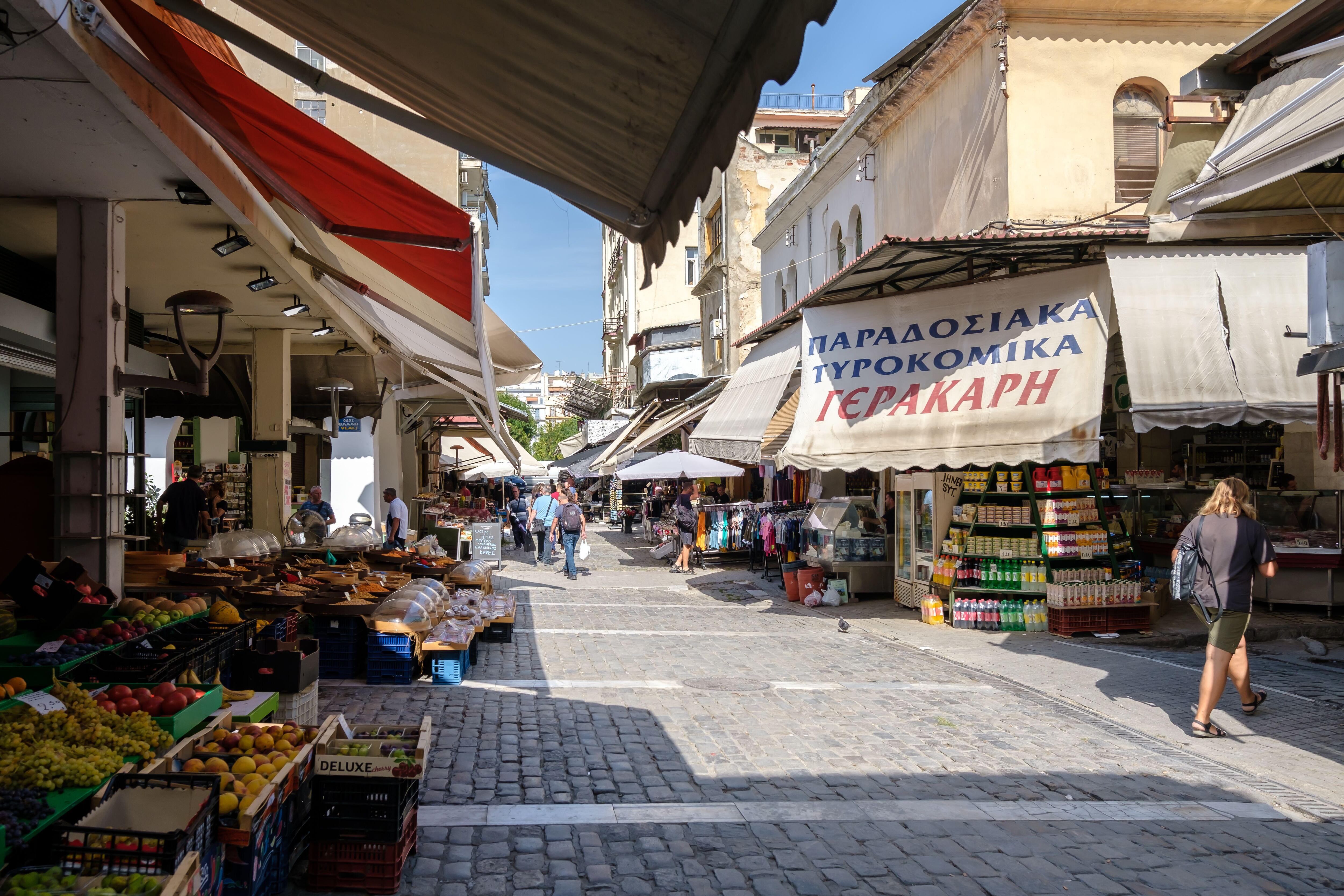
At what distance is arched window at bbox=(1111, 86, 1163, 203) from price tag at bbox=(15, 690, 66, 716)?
14.6 metres

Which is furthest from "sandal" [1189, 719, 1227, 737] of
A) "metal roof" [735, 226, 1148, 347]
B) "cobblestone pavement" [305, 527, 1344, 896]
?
"metal roof" [735, 226, 1148, 347]

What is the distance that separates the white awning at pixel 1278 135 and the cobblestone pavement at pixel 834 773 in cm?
422

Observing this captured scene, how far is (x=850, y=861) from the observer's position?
4855mm

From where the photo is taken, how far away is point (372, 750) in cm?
504

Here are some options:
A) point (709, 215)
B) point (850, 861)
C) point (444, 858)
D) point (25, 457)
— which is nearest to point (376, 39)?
point (444, 858)

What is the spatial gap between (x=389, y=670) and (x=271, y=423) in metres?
5.16

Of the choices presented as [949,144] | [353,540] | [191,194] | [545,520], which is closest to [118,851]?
[191,194]

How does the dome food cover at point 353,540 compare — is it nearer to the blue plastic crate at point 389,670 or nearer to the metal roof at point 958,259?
the blue plastic crate at point 389,670

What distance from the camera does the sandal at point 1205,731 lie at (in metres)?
7.34

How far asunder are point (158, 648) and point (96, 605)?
18.3 inches

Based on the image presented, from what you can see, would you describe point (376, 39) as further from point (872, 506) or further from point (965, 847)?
point (872, 506)

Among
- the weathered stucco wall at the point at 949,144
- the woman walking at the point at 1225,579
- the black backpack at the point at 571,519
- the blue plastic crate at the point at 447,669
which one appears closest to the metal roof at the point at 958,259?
the weathered stucco wall at the point at 949,144

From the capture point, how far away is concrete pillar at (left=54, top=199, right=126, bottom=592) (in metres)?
6.40

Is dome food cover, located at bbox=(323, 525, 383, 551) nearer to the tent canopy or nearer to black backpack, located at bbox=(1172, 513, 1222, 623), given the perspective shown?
the tent canopy
